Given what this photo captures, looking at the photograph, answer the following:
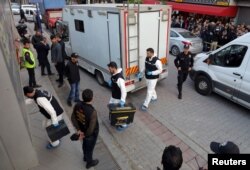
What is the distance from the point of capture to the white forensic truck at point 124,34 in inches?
243

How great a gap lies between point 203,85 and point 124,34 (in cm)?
342

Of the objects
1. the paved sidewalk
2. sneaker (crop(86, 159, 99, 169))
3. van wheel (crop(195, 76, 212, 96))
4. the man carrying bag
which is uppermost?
the man carrying bag

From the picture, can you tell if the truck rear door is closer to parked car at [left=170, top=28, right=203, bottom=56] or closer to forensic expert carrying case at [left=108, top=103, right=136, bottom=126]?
forensic expert carrying case at [left=108, top=103, right=136, bottom=126]

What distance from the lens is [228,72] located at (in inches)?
256

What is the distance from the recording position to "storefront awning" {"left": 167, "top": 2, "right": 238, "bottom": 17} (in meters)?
15.8

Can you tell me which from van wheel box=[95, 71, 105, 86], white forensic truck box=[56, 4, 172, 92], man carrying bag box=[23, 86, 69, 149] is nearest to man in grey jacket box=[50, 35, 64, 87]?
white forensic truck box=[56, 4, 172, 92]

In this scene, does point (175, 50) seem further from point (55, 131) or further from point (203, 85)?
point (55, 131)

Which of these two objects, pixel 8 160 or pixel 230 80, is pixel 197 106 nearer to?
pixel 230 80

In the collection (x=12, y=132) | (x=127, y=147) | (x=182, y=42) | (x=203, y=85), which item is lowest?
(x=127, y=147)

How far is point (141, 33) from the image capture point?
6.52 m

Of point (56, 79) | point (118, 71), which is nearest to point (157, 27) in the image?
point (118, 71)

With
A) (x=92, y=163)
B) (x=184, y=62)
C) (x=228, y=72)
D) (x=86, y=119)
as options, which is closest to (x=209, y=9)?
(x=184, y=62)

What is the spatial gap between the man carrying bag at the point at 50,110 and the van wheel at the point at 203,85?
16.4 feet

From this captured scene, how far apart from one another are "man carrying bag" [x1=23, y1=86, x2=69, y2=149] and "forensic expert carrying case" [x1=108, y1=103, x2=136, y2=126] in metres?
1.12
